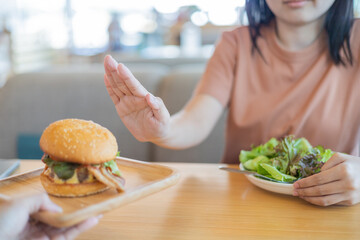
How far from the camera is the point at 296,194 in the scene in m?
0.95

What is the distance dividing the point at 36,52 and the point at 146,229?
721 centimetres

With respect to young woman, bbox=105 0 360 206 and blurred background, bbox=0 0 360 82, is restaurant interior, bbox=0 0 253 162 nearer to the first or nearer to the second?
blurred background, bbox=0 0 360 82

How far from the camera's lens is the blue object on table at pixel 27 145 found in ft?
6.26

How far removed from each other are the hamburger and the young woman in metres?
0.38

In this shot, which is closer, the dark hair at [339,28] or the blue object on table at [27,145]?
the dark hair at [339,28]

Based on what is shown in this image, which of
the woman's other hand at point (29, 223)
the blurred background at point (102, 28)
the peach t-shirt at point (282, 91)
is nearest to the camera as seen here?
the woman's other hand at point (29, 223)

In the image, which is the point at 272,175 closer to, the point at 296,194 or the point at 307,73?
the point at 296,194

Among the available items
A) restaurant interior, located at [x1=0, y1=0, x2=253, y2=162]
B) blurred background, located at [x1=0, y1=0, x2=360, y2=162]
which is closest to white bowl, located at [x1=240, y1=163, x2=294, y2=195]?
restaurant interior, located at [x1=0, y1=0, x2=253, y2=162]

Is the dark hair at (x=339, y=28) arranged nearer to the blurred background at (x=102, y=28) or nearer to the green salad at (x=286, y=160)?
the green salad at (x=286, y=160)

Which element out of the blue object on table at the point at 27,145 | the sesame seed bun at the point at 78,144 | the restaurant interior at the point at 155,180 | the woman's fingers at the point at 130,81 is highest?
the woman's fingers at the point at 130,81

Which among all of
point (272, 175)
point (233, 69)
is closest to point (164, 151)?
point (233, 69)

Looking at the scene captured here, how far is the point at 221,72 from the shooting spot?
155 centimetres

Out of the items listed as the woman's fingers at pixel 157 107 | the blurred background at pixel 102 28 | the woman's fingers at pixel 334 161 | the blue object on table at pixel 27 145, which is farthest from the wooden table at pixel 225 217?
the blurred background at pixel 102 28

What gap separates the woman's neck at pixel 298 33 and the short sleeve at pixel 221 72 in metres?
0.21
